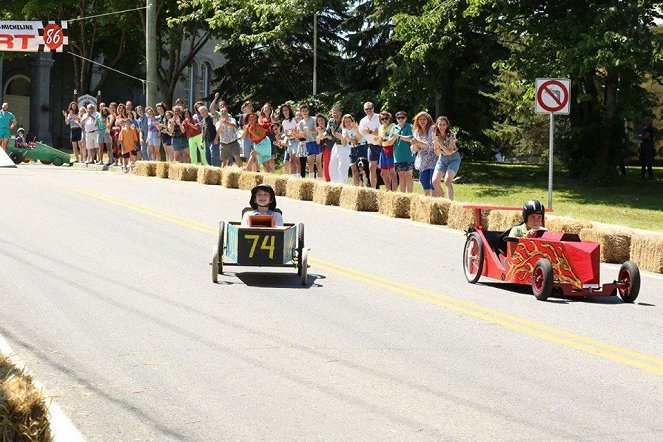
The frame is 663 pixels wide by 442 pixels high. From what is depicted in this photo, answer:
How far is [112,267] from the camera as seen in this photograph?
12.8m

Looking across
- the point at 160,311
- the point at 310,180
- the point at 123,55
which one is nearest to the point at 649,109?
the point at 310,180

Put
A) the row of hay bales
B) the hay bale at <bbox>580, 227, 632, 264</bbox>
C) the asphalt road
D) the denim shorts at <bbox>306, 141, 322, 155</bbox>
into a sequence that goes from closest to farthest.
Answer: the asphalt road → the row of hay bales → the hay bale at <bbox>580, 227, 632, 264</bbox> → the denim shorts at <bbox>306, 141, 322, 155</bbox>

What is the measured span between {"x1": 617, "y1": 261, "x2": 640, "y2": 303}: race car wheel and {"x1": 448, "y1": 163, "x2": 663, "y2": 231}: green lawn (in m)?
9.89

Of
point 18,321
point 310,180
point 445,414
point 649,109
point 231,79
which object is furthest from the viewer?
point 231,79

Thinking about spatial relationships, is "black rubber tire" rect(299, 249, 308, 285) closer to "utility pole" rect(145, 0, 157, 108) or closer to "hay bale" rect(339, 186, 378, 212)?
"hay bale" rect(339, 186, 378, 212)

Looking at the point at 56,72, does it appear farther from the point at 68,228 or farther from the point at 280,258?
the point at 280,258

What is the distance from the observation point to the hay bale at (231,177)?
26.1m

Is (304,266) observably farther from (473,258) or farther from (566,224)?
(566,224)

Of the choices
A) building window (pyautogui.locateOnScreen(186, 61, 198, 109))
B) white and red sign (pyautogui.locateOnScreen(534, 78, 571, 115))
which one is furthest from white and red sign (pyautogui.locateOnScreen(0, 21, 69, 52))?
white and red sign (pyautogui.locateOnScreen(534, 78, 571, 115))

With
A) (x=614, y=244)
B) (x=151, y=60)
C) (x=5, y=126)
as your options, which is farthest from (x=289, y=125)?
(x=5, y=126)

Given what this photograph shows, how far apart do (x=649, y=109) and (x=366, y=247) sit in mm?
16388

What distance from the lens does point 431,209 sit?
63.3 ft

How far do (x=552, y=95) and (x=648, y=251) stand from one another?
5680 mm

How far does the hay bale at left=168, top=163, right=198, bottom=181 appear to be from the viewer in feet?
92.3
